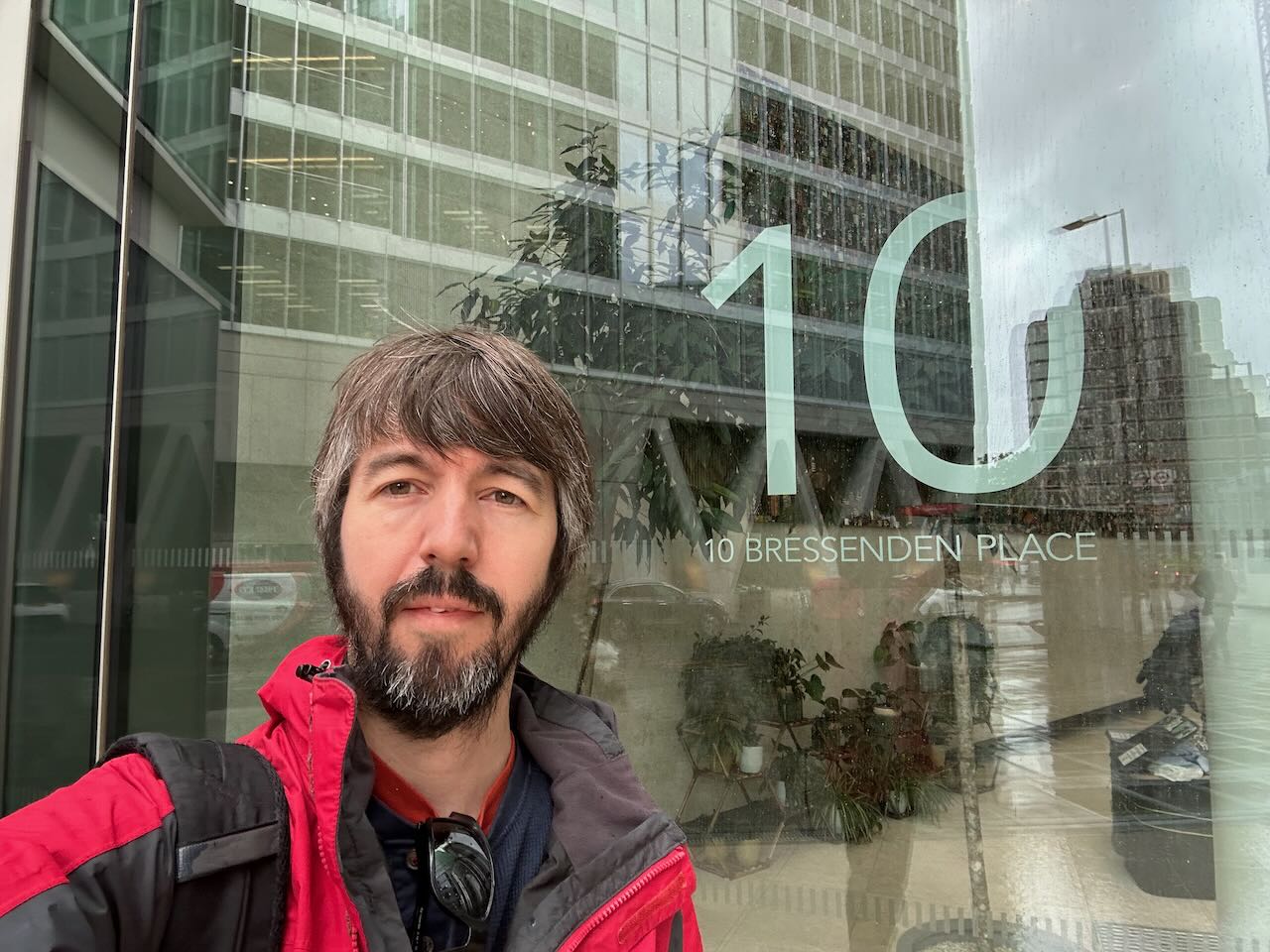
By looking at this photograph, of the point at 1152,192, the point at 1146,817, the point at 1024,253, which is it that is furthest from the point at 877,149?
the point at 1146,817

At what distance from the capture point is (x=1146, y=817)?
1695mm

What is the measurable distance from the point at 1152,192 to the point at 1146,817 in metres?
1.35

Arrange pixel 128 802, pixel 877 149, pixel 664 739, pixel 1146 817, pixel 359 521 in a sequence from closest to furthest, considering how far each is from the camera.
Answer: pixel 128 802 < pixel 359 521 < pixel 1146 817 < pixel 877 149 < pixel 664 739

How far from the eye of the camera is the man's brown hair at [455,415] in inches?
40.5

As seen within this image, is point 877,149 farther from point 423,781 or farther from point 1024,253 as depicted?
point 423,781

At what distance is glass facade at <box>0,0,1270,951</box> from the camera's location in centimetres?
172

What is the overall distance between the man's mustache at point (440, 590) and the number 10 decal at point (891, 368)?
4.31 ft

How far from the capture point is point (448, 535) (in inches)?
37.4

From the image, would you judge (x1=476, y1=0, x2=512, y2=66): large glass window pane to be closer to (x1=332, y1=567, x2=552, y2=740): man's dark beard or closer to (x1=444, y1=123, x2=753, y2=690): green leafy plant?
(x1=444, y1=123, x2=753, y2=690): green leafy plant

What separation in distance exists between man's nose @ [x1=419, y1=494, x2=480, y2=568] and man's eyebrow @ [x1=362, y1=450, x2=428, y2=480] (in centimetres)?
6

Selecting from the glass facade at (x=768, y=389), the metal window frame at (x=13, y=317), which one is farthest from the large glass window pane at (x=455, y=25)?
the metal window frame at (x=13, y=317)

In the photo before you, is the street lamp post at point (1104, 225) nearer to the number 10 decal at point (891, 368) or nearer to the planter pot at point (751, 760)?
the number 10 decal at point (891, 368)

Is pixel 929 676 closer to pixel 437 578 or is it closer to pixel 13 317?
pixel 437 578

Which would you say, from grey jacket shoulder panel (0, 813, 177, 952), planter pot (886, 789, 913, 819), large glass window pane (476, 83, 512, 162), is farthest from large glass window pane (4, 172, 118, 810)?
planter pot (886, 789, 913, 819)
